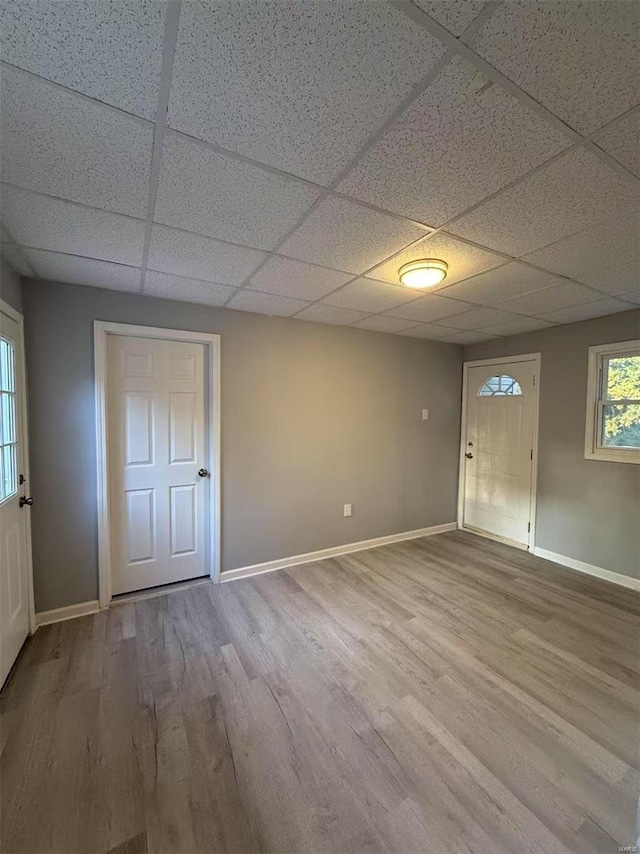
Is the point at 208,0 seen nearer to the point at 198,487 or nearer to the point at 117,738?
the point at 117,738

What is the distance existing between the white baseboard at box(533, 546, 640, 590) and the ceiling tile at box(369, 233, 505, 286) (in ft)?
9.80

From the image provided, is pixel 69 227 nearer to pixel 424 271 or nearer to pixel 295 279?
pixel 295 279

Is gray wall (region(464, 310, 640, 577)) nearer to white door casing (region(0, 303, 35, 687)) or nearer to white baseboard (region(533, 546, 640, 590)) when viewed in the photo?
white baseboard (region(533, 546, 640, 590))

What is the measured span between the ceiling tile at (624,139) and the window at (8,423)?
115 inches

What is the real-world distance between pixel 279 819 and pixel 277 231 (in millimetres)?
2491

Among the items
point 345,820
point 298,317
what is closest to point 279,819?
point 345,820

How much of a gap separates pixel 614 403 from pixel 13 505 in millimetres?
4766

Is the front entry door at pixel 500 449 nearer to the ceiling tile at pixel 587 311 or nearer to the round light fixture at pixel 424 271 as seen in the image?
the ceiling tile at pixel 587 311

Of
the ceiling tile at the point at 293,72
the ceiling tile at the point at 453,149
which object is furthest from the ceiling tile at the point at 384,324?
the ceiling tile at the point at 293,72

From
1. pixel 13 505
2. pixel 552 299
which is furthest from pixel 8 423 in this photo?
pixel 552 299

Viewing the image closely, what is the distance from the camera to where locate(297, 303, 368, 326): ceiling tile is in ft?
9.84

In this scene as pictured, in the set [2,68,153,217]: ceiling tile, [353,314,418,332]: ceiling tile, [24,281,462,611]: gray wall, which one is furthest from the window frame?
[353,314,418,332]: ceiling tile

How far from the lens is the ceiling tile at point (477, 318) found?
307 centimetres

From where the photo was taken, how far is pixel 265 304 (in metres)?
2.88
